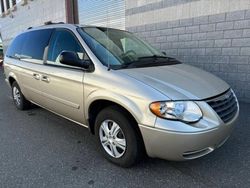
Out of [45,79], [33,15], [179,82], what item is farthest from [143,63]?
[33,15]

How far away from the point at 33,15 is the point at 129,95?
52.0ft

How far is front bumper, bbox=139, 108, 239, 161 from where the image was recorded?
2.27 meters

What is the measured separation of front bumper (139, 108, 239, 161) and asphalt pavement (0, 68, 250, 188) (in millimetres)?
360

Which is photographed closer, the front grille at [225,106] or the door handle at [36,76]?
the front grille at [225,106]

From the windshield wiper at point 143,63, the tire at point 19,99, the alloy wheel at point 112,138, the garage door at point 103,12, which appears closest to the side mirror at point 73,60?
the windshield wiper at point 143,63

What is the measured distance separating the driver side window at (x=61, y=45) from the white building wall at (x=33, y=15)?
9.00 metres

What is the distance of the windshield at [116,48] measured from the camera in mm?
3025

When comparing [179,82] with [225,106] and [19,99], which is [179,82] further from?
[19,99]

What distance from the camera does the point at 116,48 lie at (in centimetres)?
329

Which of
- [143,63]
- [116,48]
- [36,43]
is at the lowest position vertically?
[143,63]

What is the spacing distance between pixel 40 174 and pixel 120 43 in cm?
211

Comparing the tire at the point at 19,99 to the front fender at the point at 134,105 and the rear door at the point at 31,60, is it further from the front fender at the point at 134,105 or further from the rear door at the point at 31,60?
the front fender at the point at 134,105

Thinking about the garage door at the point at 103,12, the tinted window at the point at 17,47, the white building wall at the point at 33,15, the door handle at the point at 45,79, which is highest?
the white building wall at the point at 33,15

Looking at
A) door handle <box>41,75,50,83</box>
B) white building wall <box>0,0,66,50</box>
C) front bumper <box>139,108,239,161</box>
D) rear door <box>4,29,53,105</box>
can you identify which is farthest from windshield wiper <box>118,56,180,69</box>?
white building wall <box>0,0,66,50</box>
